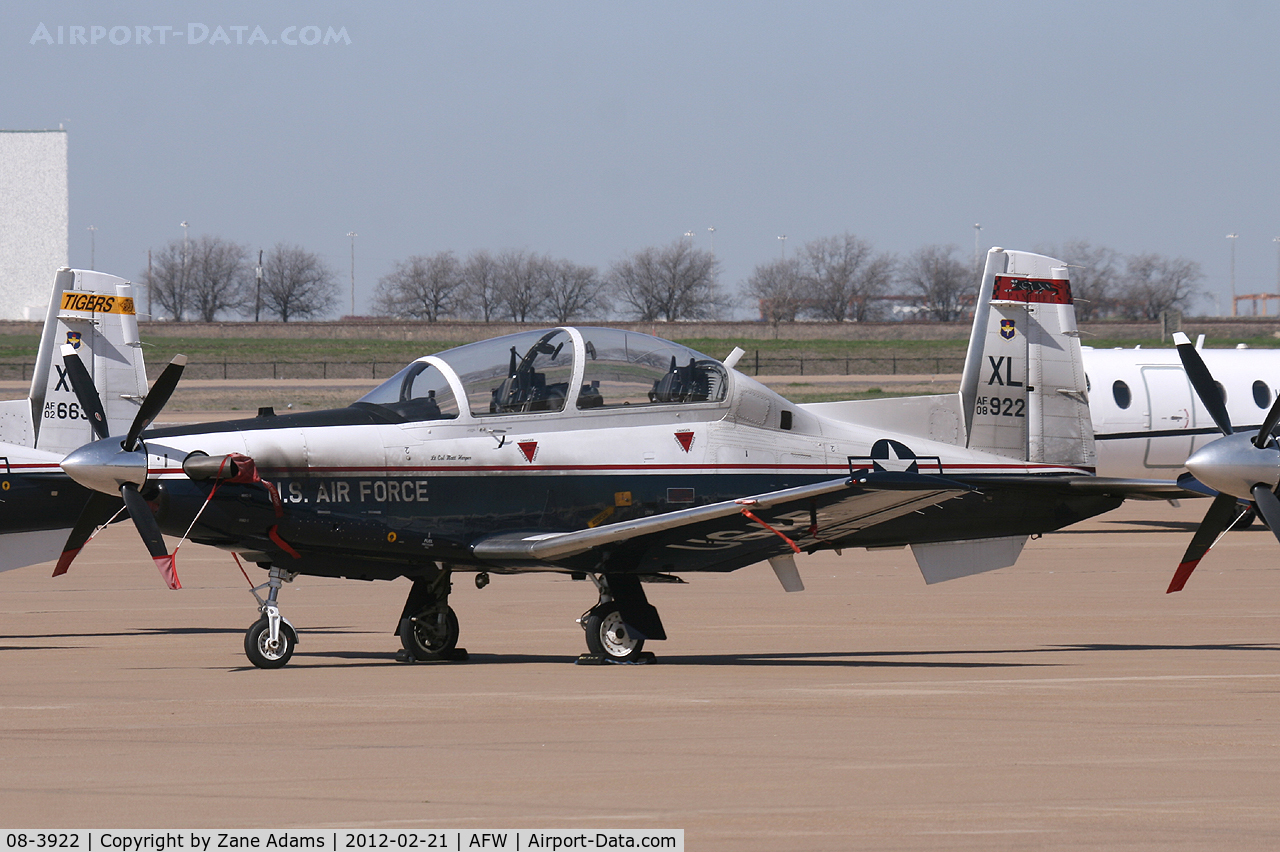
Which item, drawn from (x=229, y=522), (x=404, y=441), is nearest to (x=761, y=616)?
(x=404, y=441)

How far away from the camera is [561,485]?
36.6ft

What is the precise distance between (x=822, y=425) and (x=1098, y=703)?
144 inches

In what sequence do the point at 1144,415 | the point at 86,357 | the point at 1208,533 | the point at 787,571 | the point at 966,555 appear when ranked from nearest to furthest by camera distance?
the point at 1208,533 → the point at 787,571 → the point at 966,555 → the point at 86,357 → the point at 1144,415

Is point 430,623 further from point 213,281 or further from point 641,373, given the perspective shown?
point 213,281

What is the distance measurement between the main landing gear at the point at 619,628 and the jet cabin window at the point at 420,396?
1.77 m

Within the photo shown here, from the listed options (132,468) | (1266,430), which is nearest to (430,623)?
(132,468)

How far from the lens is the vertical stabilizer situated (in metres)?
14.9

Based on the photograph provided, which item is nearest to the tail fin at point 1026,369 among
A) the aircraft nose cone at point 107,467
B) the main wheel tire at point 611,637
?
the main wheel tire at point 611,637

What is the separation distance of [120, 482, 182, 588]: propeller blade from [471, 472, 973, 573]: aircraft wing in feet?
7.03

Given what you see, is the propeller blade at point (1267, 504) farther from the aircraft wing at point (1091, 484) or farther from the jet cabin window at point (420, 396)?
the jet cabin window at point (420, 396)

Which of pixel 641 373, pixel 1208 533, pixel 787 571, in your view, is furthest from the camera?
pixel 787 571

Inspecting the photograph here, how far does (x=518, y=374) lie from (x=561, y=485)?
2.90ft

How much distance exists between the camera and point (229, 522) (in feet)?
33.7

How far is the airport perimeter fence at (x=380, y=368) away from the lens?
69062 mm
